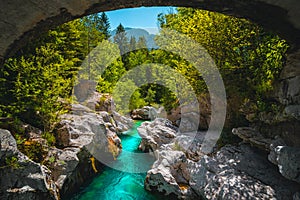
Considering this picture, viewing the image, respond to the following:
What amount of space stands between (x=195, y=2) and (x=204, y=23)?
6060mm

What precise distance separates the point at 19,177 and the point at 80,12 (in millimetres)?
5411

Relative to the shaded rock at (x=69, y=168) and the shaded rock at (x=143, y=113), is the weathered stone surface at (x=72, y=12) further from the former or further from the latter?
the shaded rock at (x=143, y=113)

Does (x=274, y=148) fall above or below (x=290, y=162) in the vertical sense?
above

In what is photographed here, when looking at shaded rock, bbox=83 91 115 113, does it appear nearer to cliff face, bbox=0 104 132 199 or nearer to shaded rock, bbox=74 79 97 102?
shaded rock, bbox=74 79 97 102

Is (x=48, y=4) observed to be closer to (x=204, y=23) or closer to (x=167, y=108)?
(x=204, y=23)

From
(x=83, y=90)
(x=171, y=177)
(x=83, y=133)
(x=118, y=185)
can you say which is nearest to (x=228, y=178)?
(x=171, y=177)

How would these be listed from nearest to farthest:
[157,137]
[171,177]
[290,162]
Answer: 1. [290,162]
2. [171,177]
3. [157,137]

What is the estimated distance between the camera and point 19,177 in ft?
18.3

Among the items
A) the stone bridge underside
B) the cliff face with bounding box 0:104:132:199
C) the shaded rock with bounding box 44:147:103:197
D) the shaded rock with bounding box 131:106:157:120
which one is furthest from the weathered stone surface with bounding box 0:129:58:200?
the shaded rock with bounding box 131:106:157:120

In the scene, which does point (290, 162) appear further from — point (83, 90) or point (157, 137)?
point (83, 90)

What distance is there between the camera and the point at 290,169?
14.8 ft

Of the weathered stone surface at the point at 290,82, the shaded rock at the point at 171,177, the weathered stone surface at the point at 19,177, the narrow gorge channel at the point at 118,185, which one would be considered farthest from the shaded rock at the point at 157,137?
the weathered stone surface at the point at 290,82

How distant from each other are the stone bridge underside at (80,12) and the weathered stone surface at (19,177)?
3.94 meters

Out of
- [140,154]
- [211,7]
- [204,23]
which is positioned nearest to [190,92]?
[204,23]
